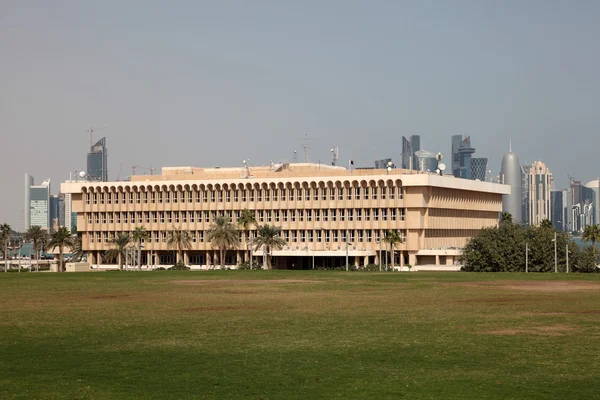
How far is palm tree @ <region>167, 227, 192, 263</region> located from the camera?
19360cm

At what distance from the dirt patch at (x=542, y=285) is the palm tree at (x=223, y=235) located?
84538mm

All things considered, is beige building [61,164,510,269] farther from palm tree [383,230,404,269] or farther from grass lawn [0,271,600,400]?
grass lawn [0,271,600,400]

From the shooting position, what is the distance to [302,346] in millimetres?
43531

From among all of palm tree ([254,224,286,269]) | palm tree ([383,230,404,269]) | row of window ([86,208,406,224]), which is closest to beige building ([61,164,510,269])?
row of window ([86,208,406,224])

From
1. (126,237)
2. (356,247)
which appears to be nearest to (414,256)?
(356,247)

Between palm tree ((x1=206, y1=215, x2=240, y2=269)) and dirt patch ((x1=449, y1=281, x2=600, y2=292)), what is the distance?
8454 centimetres

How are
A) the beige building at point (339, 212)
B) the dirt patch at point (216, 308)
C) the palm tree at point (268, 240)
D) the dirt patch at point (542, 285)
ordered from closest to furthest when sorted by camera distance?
the dirt patch at point (216, 308)
the dirt patch at point (542, 285)
the palm tree at point (268, 240)
the beige building at point (339, 212)

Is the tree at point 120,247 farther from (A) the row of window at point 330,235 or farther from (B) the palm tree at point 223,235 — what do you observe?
(A) the row of window at point 330,235

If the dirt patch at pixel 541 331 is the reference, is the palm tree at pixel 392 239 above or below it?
above

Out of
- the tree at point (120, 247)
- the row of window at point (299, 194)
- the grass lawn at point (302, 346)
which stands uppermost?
the row of window at point (299, 194)

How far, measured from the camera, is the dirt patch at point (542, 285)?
285ft

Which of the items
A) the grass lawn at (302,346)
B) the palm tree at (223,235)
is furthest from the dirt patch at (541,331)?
the palm tree at (223,235)

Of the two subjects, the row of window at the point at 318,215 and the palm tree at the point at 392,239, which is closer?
the palm tree at the point at 392,239

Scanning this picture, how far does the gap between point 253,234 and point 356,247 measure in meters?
20.4
